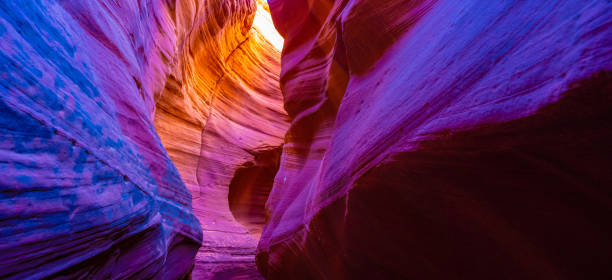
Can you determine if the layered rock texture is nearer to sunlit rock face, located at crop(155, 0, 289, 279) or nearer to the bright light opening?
sunlit rock face, located at crop(155, 0, 289, 279)

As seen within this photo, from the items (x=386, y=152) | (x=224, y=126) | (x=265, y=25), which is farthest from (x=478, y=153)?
(x=265, y=25)

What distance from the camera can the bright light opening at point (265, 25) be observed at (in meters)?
13.9

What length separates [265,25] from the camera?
1451 centimetres

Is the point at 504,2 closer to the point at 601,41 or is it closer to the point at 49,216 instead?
the point at 601,41

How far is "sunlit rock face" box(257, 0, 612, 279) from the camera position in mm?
1174

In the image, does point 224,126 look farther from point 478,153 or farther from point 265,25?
point 478,153

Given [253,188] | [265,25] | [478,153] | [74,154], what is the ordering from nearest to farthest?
1. [478,153]
2. [74,154]
3. [253,188]
4. [265,25]

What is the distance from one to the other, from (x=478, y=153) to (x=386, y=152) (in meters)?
0.64

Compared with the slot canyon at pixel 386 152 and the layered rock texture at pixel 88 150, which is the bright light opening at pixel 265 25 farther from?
the slot canyon at pixel 386 152

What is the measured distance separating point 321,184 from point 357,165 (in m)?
0.90

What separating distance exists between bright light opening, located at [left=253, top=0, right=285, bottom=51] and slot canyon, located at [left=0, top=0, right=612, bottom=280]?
10085mm

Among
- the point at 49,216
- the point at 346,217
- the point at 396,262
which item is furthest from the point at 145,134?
the point at 396,262

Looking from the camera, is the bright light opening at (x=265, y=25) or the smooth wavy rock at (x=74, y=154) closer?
the smooth wavy rock at (x=74, y=154)

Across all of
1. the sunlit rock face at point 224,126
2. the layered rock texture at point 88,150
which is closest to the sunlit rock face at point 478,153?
the layered rock texture at point 88,150
